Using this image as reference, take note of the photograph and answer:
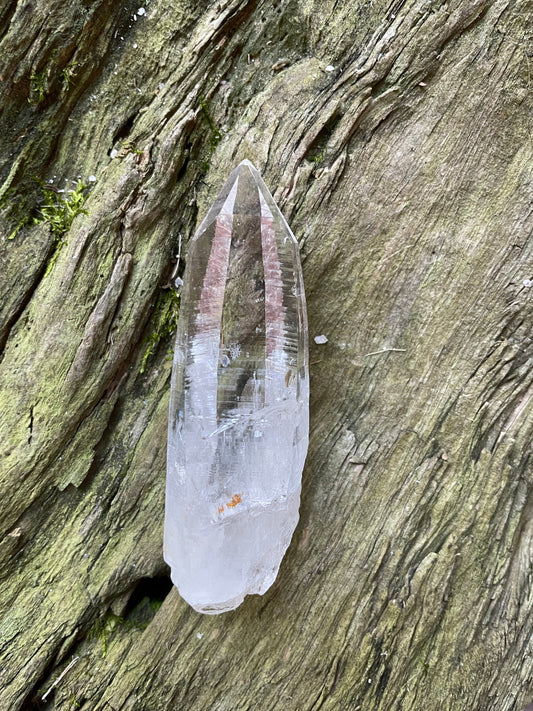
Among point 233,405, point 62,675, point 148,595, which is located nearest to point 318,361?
point 233,405

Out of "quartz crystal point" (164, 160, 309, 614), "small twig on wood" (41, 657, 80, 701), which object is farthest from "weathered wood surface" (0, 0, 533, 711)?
"quartz crystal point" (164, 160, 309, 614)

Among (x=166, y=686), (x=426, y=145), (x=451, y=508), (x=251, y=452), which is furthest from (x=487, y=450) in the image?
(x=166, y=686)

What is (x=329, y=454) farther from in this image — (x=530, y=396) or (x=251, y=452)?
(x=530, y=396)

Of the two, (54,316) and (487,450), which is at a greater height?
(54,316)

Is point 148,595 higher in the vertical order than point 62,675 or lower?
higher

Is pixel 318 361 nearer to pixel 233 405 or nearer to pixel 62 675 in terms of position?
pixel 233 405

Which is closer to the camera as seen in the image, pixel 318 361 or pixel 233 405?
pixel 233 405

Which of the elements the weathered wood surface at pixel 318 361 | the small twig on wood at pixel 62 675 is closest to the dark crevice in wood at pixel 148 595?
the weathered wood surface at pixel 318 361

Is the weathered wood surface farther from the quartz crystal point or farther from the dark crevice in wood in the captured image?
the quartz crystal point
